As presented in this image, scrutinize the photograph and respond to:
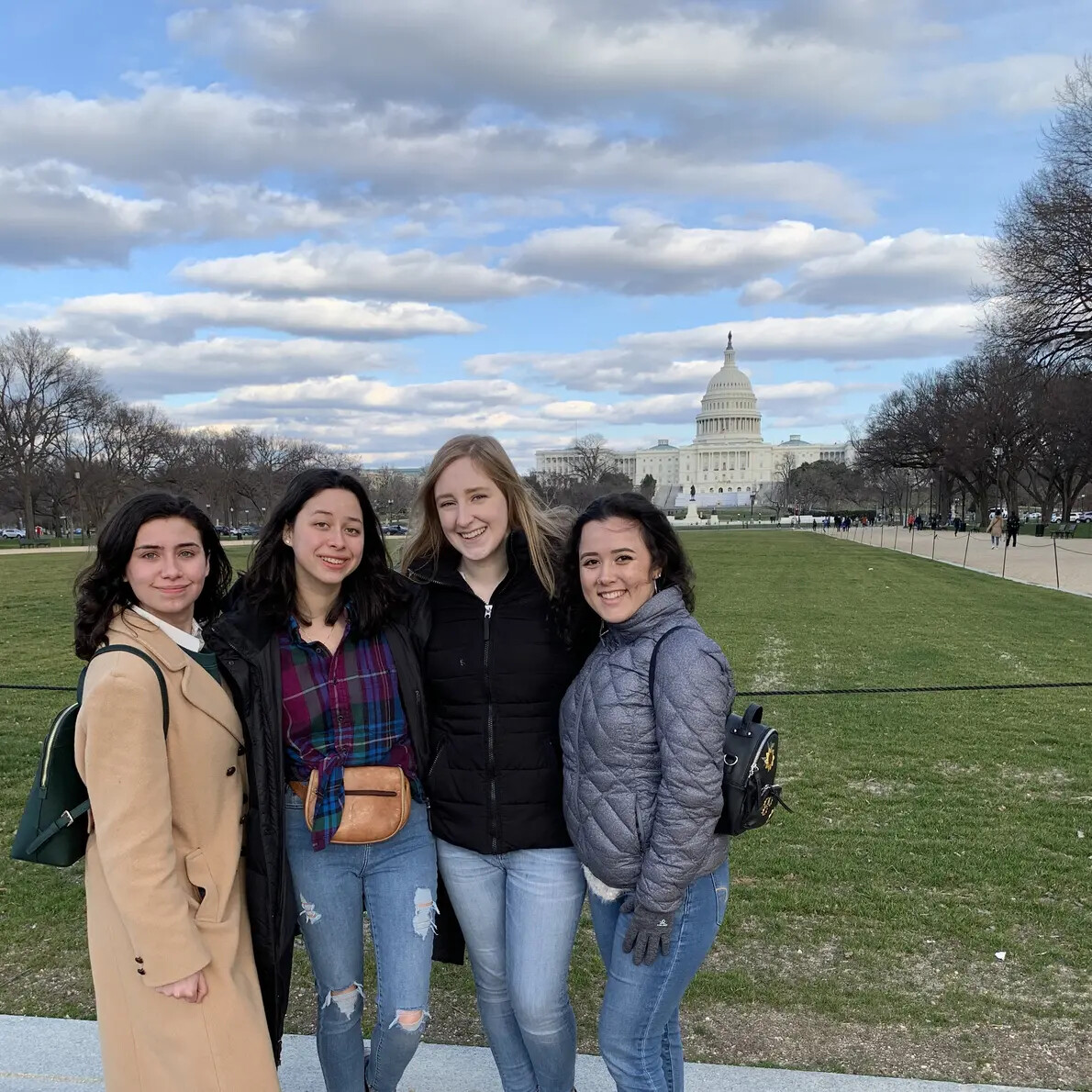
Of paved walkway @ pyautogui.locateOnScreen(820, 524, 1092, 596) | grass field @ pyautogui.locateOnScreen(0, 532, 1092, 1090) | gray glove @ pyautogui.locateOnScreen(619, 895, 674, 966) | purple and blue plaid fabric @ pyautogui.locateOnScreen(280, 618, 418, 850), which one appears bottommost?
grass field @ pyautogui.locateOnScreen(0, 532, 1092, 1090)

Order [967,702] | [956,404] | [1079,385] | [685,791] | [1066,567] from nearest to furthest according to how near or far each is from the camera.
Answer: [685,791], [967,702], [1066,567], [1079,385], [956,404]

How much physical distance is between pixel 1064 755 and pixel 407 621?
7050 mm

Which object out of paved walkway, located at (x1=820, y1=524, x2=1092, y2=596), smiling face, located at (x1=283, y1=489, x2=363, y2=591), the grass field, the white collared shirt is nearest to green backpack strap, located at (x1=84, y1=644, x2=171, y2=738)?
the white collared shirt

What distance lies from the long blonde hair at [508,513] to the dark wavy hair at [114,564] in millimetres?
674

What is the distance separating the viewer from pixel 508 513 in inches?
115

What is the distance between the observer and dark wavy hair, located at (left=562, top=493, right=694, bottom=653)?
2.65m

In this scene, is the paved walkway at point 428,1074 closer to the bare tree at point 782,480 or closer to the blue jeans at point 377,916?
the blue jeans at point 377,916

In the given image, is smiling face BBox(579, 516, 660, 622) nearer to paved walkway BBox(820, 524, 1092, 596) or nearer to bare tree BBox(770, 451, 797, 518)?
paved walkway BBox(820, 524, 1092, 596)

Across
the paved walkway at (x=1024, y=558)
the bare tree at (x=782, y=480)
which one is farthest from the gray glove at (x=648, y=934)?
the bare tree at (x=782, y=480)

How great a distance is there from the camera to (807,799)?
22.1 feet

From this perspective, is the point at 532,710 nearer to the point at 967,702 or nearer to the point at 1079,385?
the point at 967,702

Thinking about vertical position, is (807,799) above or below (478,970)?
below

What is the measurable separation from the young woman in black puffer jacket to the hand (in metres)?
0.73

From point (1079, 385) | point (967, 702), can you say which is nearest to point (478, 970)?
point (967, 702)
